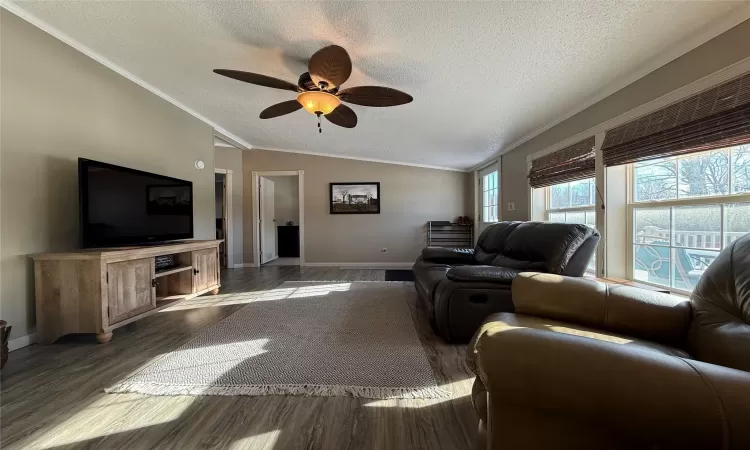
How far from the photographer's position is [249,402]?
1.32 m

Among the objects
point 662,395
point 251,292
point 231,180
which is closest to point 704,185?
point 662,395

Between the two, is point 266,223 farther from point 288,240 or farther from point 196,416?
point 196,416

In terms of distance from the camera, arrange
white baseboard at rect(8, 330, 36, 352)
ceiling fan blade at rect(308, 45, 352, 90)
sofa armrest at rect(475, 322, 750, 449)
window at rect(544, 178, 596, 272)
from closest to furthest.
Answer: sofa armrest at rect(475, 322, 750, 449), ceiling fan blade at rect(308, 45, 352, 90), white baseboard at rect(8, 330, 36, 352), window at rect(544, 178, 596, 272)

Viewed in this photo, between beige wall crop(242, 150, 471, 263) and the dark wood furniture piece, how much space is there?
1584mm

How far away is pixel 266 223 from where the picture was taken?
5.93 metres

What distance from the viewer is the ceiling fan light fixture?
2.15 m

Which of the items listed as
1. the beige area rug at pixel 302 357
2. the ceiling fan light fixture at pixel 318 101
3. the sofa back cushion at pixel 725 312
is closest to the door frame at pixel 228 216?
the beige area rug at pixel 302 357

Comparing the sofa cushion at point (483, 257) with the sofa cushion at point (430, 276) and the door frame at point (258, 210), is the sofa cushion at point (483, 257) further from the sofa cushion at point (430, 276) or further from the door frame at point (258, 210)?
the door frame at point (258, 210)

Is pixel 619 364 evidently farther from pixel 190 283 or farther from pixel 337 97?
pixel 190 283

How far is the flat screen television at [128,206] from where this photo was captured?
209 centimetres

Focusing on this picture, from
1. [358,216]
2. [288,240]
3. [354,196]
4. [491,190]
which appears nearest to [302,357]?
[358,216]

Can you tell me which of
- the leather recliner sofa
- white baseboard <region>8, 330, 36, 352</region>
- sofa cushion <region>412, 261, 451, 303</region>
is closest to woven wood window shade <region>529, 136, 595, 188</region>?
sofa cushion <region>412, 261, 451, 303</region>

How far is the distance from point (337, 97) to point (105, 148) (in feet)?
7.37

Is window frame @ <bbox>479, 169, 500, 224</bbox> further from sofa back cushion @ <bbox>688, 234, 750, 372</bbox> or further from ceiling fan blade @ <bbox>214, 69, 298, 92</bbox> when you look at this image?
ceiling fan blade @ <bbox>214, 69, 298, 92</bbox>
